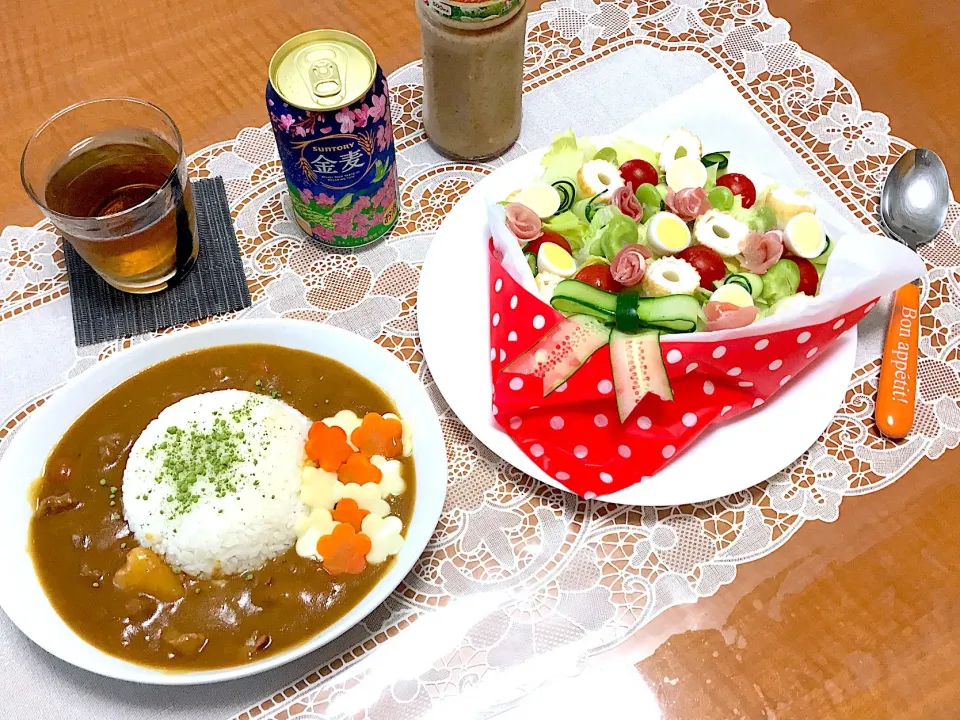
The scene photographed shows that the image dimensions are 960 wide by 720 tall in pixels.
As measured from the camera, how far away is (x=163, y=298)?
1.73 metres

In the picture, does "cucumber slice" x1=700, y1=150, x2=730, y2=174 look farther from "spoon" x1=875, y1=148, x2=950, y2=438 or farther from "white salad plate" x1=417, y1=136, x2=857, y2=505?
"spoon" x1=875, y1=148, x2=950, y2=438

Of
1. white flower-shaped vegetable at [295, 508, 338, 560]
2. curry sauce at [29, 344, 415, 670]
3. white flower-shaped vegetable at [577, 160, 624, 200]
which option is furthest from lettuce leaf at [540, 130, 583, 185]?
white flower-shaped vegetable at [295, 508, 338, 560]

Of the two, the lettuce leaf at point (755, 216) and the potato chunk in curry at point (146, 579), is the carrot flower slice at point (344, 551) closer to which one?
the potato chunk in curry at point (146, 579)

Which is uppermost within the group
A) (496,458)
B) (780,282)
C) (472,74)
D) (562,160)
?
(472,74)

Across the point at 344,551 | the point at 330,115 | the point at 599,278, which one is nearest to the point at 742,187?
the point at 599,278

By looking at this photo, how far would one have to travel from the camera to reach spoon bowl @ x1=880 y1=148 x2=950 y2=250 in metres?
1.80

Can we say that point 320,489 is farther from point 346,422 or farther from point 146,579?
point 146,579

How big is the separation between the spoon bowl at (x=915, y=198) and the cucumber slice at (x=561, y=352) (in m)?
0.83

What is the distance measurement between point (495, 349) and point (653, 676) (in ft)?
2.11

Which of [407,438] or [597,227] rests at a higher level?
[597,227]

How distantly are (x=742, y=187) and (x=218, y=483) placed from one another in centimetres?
120

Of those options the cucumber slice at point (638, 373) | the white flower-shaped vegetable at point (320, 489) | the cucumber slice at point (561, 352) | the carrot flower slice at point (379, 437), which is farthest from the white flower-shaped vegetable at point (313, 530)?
the cucumber slice at point (638, 373)

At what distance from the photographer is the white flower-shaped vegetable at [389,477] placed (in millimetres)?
1383

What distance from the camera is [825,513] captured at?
4.88 feet
